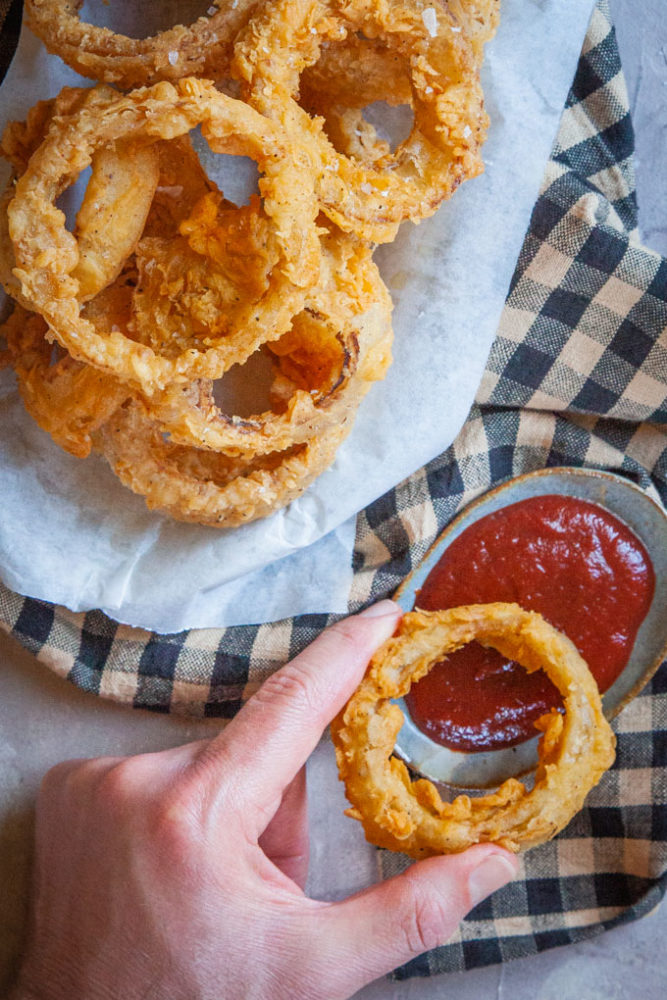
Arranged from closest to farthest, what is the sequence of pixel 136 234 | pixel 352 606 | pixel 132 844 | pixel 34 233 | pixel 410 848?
pixel 34 233 → pixel 136 234 → pixel 132 844 → pixel 410 848 → pixel 352 606

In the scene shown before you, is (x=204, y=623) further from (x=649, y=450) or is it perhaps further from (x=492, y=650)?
(x=649, y=450)

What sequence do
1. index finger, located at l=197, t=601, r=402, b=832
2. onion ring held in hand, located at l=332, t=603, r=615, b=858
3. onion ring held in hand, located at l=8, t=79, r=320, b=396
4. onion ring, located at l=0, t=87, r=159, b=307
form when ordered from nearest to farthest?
1. onion ring held in hand, located at l=8, t=79, r=320, b=396
2. onion ring, located at l=0, t=87, r=159, b=307
3. index finger, located at l=197, t=601, r=402, b=832
4. onion ring held in hand, located at l=332, t=603, r=615, b=858

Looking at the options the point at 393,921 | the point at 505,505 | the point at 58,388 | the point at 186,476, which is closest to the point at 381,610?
the point at 505,505

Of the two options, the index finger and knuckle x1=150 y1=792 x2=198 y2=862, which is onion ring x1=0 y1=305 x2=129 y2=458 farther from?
knuckle x1=150 y1=792 x2=198 y2=862

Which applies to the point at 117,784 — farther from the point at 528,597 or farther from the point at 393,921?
the point at 528,597

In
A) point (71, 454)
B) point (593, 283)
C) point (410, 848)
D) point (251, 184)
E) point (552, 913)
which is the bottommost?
point (552, 913)

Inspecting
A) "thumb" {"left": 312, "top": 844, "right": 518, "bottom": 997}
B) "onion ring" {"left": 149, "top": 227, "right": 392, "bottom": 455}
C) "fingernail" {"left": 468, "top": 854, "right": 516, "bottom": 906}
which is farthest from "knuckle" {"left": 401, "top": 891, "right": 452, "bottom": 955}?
"onion ring" {"left": 149, "top": 227, "right": 392, "bottom": 455}

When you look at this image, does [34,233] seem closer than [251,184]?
Yes

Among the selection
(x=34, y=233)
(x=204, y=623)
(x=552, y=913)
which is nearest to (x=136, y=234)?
(x=34, y=233)
